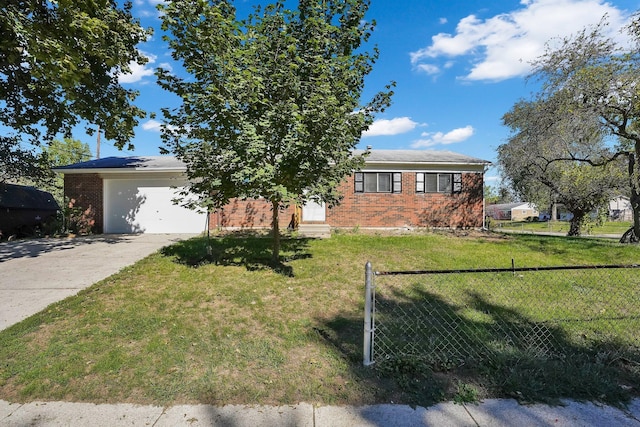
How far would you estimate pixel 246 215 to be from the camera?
Answer: 1328 centimetres

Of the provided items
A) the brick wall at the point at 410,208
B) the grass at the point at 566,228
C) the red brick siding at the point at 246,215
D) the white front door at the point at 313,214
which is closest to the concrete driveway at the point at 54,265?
the red brick siding at the point at 246,215

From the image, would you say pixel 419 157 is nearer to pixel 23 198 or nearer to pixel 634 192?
pixel 634 192

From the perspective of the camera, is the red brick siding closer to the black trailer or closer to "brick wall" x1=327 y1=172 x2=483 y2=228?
"brick wall" x1=327 y1=172 x2=483 y2=228

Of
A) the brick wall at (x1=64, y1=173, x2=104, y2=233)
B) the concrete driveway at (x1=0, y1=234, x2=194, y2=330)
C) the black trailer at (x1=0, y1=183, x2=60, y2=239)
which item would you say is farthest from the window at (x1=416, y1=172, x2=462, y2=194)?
the black trailer at (x1=0, y1=183, x2=60, y2=239)

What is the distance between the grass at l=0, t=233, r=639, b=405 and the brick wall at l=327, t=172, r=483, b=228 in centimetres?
654

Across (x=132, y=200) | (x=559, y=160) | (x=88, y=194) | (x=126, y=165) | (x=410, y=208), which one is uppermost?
(x=559, y=160)

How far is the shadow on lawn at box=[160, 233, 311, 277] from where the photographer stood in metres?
7.35

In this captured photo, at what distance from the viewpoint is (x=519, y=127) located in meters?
16.3

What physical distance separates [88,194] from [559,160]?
60.5 feet

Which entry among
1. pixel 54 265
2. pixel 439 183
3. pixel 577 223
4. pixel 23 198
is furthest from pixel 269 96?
pixel 577 223

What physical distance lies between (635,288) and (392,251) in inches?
187

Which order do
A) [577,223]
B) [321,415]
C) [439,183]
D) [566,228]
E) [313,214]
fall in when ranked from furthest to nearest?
[566,228] < [577,223] < [439,183] < [313,214] < [321,415]

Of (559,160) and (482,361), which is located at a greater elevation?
Result: (559,160)

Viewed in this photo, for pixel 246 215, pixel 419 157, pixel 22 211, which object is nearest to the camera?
pixel 22 211
